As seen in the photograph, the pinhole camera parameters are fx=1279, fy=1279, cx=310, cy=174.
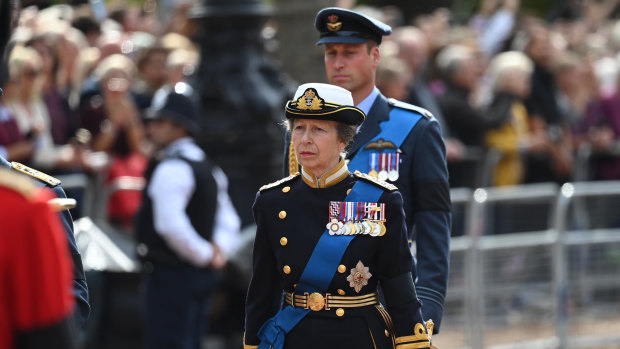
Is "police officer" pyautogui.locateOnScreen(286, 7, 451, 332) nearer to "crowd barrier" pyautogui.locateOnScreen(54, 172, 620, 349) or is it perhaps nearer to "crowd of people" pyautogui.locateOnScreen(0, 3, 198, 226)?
"crowd of people" pyautogui.locateOnScreen(0, 3, 198, 226)

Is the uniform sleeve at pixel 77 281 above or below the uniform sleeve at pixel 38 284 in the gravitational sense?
below

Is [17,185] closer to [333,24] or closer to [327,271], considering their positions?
[327,271]

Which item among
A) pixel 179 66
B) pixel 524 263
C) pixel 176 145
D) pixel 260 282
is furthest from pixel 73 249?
pixel 179 66

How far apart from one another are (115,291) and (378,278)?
5439 mm

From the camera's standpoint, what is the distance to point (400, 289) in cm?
439

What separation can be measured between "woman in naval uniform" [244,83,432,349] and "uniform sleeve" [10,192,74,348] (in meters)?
1.80

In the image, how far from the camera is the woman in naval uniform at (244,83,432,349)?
4398 millimetres

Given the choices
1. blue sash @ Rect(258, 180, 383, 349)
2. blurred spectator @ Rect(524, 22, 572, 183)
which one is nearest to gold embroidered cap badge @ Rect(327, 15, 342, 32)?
blue sash @ Rect(258, 180, 383, 349)

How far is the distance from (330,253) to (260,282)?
29 cm

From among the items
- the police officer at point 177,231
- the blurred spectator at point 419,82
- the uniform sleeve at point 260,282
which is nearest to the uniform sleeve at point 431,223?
the uniform sleeve at point 260,282

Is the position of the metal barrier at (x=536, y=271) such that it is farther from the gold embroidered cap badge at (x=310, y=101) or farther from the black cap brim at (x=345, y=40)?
the gold embroidered cap badge at (x=310, y=101)

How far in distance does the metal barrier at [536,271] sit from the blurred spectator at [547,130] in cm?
188

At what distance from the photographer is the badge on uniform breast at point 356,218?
14.6ft

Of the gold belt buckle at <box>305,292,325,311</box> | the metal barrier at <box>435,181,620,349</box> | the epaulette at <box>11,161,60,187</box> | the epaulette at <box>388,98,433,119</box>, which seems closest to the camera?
the epaulette at <box>11,161,60,187</box>
